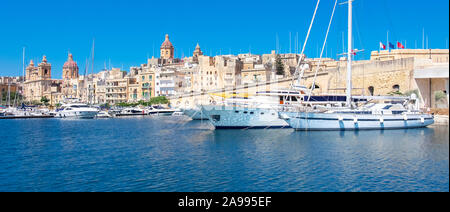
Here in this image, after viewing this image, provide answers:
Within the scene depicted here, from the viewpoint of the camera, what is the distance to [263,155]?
46.9ft

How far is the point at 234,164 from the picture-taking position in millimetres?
12734

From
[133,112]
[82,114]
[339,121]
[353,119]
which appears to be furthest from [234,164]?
[133,112]

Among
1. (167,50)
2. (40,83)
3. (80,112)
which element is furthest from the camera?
(40,83)

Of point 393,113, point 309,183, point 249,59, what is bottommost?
point 309,183

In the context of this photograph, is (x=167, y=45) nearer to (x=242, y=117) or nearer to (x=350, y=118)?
(x=242, y=117)

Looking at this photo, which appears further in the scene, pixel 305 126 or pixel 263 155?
pixel 305 126

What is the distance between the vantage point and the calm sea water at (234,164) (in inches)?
393

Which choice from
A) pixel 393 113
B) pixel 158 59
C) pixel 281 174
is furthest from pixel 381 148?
pixel 158 59

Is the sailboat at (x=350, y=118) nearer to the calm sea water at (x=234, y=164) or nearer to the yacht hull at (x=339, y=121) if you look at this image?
the yacht hull at (x=339, y=121)

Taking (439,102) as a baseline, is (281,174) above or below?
below

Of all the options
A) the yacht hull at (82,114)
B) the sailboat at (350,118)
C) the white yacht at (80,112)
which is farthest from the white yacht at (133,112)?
Answer: the sailboat at (350,118)

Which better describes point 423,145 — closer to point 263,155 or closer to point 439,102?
point 263,155

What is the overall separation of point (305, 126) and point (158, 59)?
56.4m

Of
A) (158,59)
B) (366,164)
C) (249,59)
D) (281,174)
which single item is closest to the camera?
(281,174)
